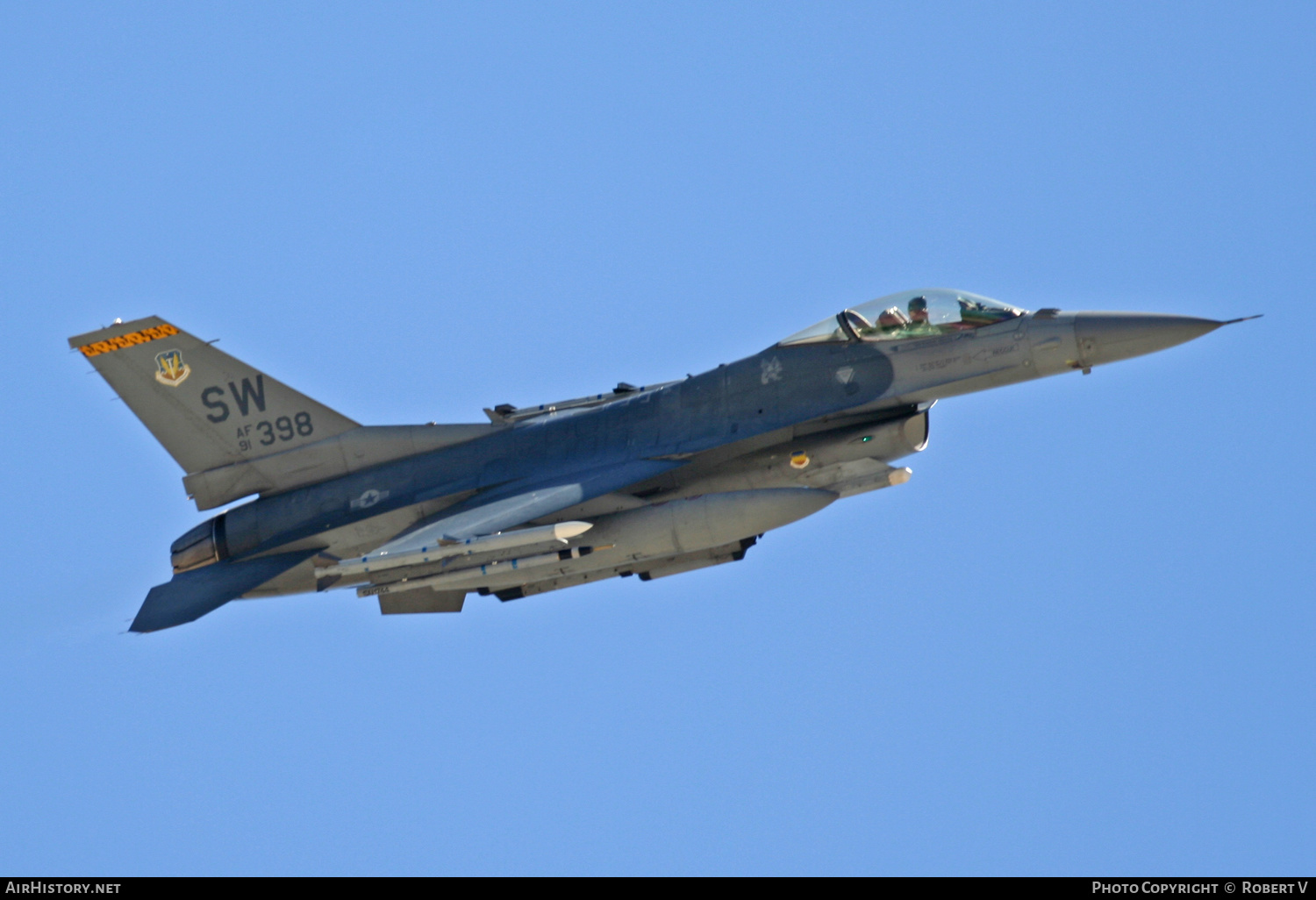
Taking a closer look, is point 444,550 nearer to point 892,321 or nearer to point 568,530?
point 568,530

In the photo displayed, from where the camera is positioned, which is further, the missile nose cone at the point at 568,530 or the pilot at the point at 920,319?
the pilot at the point at 920,319

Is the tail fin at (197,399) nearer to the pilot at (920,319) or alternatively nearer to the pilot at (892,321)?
the pilot at (892,321)

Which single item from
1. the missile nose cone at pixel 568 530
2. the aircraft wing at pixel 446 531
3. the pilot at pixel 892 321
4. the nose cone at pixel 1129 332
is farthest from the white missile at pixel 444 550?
the nose cone at pixel 1129 332

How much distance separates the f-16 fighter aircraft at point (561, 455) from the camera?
18.6m

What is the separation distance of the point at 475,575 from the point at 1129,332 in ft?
23.5

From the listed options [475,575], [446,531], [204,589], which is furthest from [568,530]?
[204,589]

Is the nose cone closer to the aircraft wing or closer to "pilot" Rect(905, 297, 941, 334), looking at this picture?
"pilot" Rect(905, 297, 941, 334)

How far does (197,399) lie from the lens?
20422 millimetres

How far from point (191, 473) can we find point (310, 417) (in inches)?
58.7

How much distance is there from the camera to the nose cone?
60.5 feet

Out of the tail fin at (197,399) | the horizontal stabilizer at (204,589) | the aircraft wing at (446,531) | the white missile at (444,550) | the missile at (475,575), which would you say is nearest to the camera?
the white missile at (444,550)

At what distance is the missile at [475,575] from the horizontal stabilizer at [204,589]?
4.41 feet

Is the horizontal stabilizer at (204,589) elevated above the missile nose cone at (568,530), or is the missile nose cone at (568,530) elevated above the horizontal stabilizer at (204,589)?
the horizontal stabilizer at (204,589)
